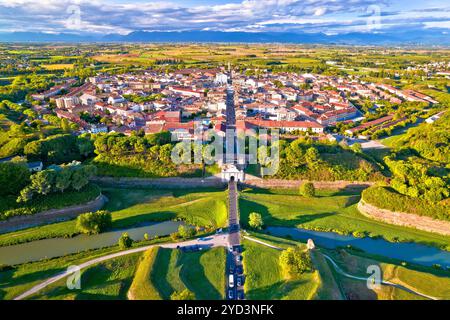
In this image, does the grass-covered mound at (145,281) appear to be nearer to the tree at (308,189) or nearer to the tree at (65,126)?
the tree at (308,189)

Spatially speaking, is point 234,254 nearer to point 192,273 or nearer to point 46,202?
point 192,273

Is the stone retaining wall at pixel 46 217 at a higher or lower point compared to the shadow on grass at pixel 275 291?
higher

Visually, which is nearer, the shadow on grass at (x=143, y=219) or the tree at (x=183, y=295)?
the tree at (x=183, y=295)

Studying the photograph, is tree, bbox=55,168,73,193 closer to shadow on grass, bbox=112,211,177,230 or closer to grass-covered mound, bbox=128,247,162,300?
shadow on grass, bbox=112,211,177,230

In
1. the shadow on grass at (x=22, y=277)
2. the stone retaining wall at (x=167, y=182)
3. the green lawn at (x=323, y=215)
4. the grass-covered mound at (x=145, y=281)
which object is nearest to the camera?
the grass-covered mound at (x=145, y=281)

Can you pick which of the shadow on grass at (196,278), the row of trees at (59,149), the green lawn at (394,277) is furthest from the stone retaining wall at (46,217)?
the green lawn at (394,277)

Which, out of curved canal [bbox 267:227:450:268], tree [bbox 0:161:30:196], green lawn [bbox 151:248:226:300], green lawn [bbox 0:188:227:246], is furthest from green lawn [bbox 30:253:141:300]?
tree [bbox 0:161:30:196]
